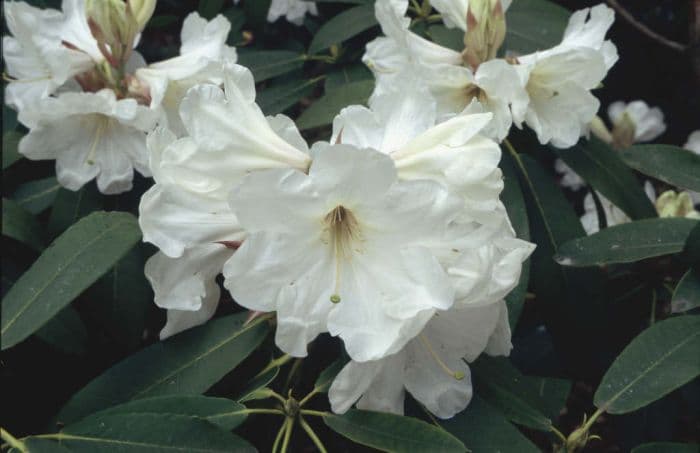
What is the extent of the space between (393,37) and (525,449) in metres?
0.68

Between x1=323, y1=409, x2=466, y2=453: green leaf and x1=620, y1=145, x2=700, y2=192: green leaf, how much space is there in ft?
1.97

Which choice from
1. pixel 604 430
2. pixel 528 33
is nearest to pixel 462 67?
pixel 528 33

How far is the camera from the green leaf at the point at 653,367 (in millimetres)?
898

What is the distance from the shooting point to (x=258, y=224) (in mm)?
796

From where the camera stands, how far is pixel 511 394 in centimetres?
99

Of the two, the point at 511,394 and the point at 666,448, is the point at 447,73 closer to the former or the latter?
the point at 511,394

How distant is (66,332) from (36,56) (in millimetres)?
467

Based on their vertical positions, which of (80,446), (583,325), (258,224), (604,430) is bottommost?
(604,430)

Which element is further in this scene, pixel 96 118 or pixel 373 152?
pixel 96 118

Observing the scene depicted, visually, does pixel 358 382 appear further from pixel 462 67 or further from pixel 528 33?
pixel 528 33

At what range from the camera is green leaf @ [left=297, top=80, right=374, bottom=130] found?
1.33m

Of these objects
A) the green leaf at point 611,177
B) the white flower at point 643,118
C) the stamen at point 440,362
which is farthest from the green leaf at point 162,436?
the white flower at point 643,118

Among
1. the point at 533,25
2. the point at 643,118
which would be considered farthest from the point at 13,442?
the point at 643,118

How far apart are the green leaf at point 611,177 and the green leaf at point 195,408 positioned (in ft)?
2.48
